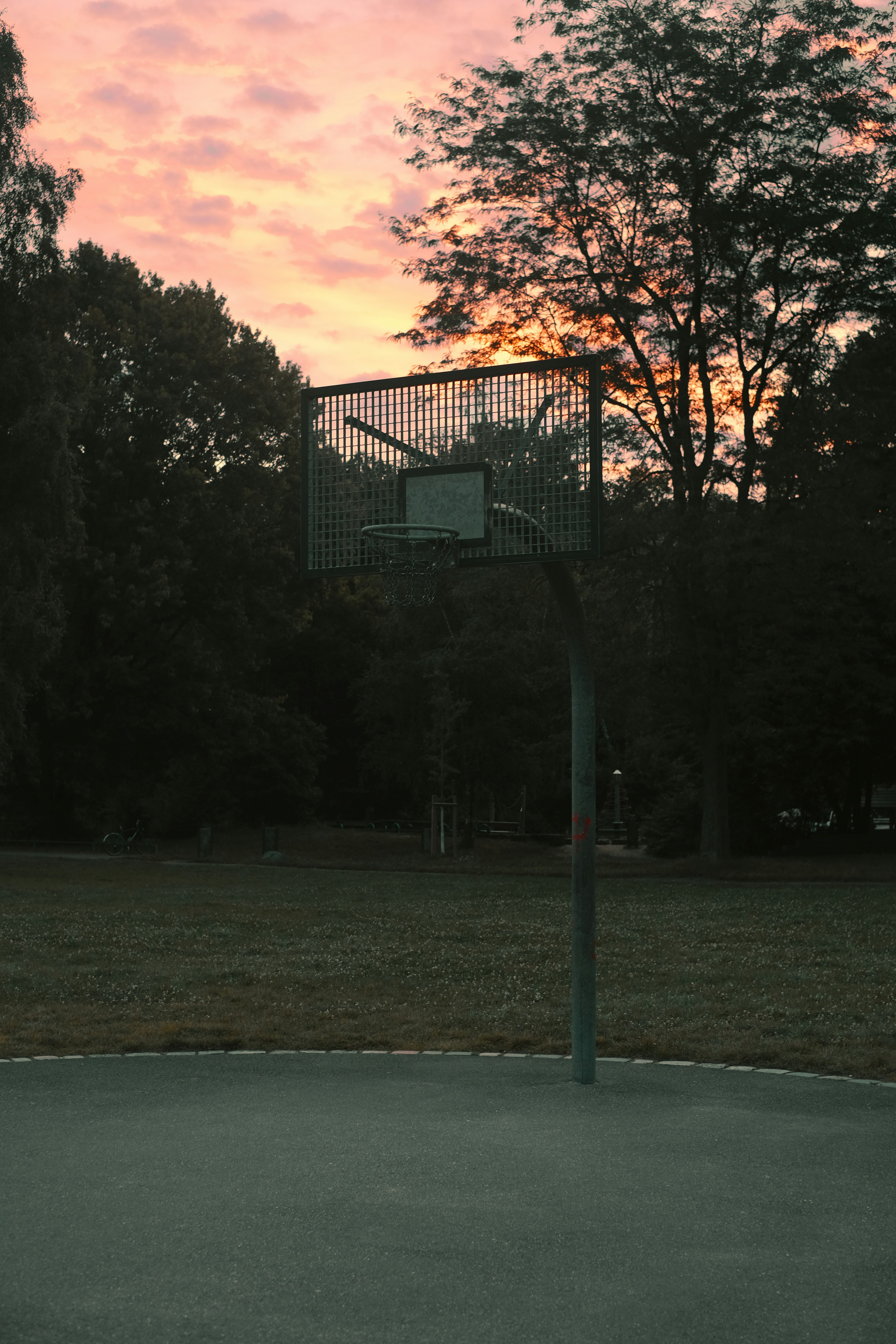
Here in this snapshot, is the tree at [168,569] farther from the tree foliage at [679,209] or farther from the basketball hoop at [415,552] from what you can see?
the basketball hoop at [415,552]

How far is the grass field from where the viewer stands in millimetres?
9766

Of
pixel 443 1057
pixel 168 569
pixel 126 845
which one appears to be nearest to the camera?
pixel 443 1057

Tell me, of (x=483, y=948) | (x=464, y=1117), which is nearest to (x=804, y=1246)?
(x=464, y=1117)

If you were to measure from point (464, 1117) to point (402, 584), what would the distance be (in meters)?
3.28

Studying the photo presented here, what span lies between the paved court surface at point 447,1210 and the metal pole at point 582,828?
320 millimetres

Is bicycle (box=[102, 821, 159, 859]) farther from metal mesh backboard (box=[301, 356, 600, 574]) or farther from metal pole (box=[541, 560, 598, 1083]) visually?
metal pole (box=[541, 560, 598, 1083])

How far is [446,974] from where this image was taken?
13.4 metres

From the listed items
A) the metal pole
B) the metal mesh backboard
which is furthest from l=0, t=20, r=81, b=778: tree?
the metal pole

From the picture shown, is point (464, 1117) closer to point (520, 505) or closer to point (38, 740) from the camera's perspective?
point (520, 505)

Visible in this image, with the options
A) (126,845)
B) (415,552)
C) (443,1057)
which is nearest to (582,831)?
(443,1057)

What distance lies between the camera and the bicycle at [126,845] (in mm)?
39406

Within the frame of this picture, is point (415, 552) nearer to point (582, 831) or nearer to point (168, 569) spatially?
point (582, 831)

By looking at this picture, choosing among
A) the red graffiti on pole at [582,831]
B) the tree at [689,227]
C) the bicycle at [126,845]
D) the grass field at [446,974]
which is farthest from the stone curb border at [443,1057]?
the bicycle at [126,845]

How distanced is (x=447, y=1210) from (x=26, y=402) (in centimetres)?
2568
